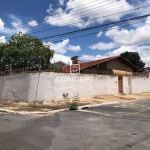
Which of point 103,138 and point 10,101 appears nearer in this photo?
point 103,138

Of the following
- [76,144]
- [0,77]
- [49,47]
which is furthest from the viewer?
[49,47]

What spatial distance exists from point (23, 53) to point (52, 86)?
6951 mm

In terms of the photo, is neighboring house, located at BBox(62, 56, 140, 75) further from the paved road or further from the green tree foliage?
the paved road

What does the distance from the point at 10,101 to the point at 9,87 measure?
117cm

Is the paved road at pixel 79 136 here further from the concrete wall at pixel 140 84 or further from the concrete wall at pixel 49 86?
the concrete wall at pixel 140 84

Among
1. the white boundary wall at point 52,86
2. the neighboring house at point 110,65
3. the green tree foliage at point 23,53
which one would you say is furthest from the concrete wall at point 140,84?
the green tree foliage at point 23,53

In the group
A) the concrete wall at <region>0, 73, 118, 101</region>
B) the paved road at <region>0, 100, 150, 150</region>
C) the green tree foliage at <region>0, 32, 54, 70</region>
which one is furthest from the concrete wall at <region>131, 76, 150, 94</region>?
the paved road at <region>0, 100, 150, 150</region>

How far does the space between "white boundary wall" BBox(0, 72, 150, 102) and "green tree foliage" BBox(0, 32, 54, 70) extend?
133 inches

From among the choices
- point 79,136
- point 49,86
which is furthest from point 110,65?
point 79,136

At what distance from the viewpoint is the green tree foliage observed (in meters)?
21.1

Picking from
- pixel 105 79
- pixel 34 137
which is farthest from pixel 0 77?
pixel 34 137

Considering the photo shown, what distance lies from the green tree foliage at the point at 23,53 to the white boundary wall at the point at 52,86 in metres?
3.38

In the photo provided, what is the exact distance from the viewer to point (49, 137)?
6.39 meters

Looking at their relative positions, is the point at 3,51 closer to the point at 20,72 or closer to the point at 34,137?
the point at 20,72
